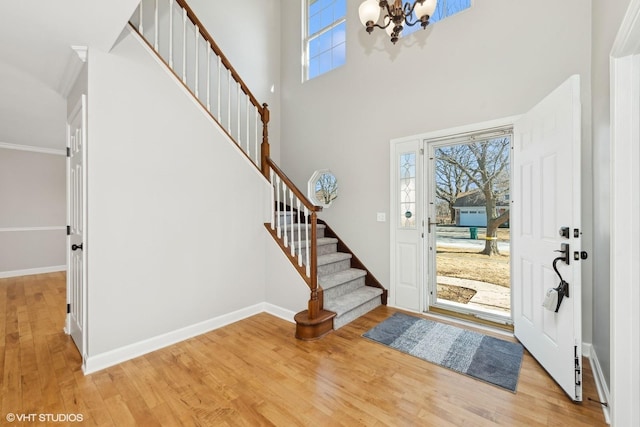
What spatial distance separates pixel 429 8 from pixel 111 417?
3732 millimetres

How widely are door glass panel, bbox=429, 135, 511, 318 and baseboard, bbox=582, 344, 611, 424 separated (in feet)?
5.06

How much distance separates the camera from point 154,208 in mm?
2533

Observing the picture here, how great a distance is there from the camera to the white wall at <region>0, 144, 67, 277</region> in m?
5.15

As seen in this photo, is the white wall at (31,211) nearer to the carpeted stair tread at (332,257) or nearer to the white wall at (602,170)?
the carpeted stair tread at (332,257)

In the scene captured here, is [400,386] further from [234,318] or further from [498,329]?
[234,318]

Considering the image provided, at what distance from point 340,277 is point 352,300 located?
349mm

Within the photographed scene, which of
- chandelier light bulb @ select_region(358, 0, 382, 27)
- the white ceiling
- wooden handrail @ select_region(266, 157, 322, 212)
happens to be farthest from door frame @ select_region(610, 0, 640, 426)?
the white ceiling

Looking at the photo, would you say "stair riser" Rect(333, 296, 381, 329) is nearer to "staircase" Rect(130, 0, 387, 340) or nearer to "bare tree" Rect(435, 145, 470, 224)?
"staircase" Rect(130, 0, 387, 340)

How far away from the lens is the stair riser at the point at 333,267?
3.55 meters

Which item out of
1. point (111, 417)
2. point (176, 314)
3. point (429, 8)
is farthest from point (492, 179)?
point (111, 417)

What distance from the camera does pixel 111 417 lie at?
5.56ft

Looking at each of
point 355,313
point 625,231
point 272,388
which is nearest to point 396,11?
point 625,231

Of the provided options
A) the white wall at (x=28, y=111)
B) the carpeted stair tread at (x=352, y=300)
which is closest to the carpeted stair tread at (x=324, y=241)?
the carpeted stair tread at (x=352, y=300)

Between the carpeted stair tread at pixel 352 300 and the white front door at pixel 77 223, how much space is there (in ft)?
7.20
